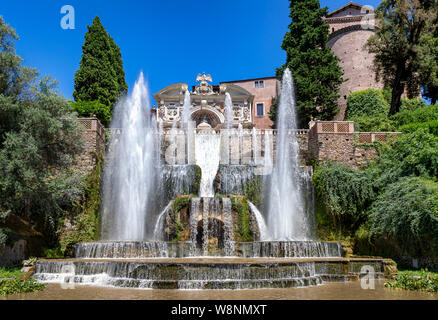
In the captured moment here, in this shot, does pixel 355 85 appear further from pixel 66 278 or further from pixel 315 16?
pixel 66 278

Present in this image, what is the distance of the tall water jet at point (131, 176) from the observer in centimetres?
1652

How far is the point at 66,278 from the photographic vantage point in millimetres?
8984

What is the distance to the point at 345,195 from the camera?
1532 cm

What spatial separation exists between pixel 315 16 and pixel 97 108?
1846cm

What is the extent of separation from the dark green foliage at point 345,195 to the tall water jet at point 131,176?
8.15m

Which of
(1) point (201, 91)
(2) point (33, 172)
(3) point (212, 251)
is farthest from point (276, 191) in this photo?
(1) point (201, 91)

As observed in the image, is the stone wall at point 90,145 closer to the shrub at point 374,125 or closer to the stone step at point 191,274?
the stone step at point 191,274

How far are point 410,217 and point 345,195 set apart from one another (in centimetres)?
453

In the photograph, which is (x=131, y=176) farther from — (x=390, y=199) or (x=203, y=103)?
(x=203, y=103)

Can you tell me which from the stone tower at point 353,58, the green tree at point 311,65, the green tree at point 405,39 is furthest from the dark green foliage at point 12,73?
the stone tower at point 353,58

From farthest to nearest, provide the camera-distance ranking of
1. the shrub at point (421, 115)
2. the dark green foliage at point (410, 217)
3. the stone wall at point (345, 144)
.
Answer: the shrub at point (421, 115)
the stone wall at point (345, 144)
the dark green foliage at point (410, 217)
